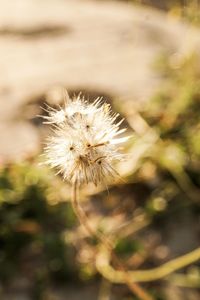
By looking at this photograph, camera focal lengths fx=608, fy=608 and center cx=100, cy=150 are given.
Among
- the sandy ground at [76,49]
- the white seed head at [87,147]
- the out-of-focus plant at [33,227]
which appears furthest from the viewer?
the sandy ground at [76,49]

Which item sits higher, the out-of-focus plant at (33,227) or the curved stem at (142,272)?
the out-of-focus plant at (33,227)

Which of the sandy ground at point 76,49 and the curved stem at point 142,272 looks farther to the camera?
the sandy ground at point 76,49

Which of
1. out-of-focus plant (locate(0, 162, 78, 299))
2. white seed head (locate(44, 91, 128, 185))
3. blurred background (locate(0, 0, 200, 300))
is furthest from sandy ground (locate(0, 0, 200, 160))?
white seed head (locate(44, 91, 128, 185))

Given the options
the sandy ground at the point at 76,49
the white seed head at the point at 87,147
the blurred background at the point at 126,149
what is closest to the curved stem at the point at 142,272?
the blurred background at the point at 126,149

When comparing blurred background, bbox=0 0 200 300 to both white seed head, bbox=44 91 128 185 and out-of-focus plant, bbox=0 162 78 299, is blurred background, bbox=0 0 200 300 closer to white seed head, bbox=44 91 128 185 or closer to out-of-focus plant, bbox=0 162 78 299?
out-of-focus plant, bbox=0 162 78 299

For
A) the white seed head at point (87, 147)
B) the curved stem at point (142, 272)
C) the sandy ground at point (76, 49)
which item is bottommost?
the curved stem at point (142, 272)

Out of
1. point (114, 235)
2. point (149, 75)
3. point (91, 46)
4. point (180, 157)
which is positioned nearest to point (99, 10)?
point (91, 46)

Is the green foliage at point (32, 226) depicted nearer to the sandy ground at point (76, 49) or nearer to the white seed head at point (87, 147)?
the sandy ground at point (76, 49)

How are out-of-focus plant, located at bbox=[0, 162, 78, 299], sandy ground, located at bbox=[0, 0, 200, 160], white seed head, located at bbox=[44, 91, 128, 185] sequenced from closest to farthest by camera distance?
white seed head, located at bbox=[44, 91, 128, 185]
out-of-focus plant, located at bbox=[0, 162, 78, 299]
sandy ground, located at bbox=[0, 0, 200, 160]
